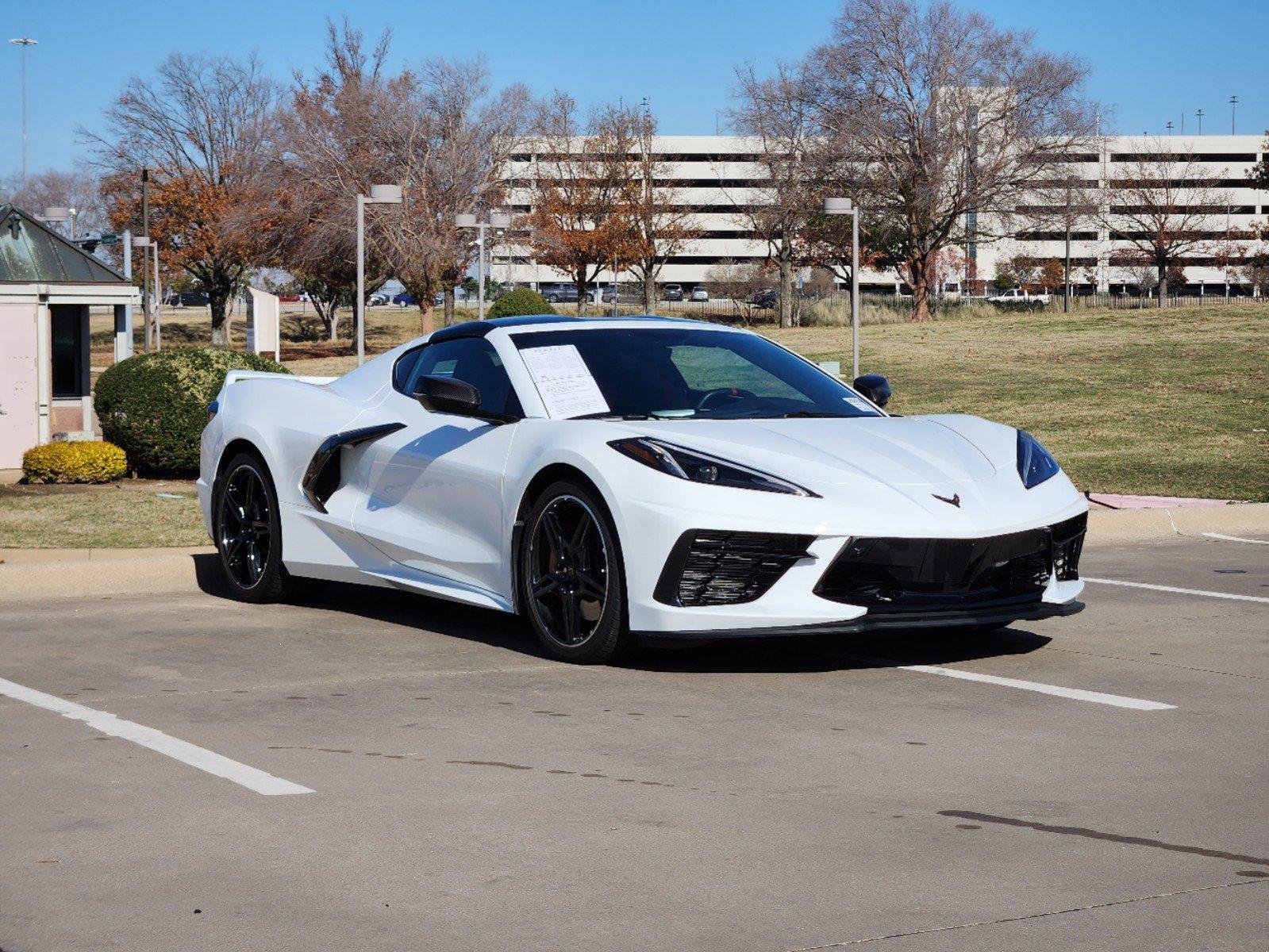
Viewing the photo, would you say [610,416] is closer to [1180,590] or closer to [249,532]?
[249,532]

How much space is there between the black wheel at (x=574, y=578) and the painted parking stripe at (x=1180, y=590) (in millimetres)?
3873

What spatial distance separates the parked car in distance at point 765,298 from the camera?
84500mm

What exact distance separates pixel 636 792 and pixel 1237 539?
27.1 ft

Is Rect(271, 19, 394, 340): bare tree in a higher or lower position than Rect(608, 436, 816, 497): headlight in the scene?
higher

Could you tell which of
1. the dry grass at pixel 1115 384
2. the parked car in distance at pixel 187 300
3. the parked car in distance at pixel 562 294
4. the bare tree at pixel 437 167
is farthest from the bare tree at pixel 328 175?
the parked car in distance at pixel 187 300

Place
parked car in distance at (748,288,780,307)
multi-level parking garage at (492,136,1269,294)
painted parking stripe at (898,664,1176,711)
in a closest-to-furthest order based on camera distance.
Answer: painted parking stripe at (898,664,1176,711) → parked car in distance at (748,288,780,307) → multi-level parking garage at (492,136,1269,294)

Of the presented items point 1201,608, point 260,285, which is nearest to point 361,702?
point 1201,608

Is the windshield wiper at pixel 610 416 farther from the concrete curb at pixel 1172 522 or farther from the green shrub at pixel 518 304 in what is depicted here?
the green shrub at pixel 518 304

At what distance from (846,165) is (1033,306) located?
2143cm

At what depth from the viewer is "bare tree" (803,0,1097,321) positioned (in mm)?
57219

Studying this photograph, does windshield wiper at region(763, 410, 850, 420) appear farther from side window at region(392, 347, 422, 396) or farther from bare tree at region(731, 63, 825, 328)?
bare tree at region(731, 63, 825, 328)

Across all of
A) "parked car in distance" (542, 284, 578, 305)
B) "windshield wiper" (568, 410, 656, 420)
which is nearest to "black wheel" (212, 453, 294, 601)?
"windshield wiper" (568, 410, 656, 420)

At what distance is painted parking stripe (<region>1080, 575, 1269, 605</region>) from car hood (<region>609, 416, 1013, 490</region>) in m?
2.35

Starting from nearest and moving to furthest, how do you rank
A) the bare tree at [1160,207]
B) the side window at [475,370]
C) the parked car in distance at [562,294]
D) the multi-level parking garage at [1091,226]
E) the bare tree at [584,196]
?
the side window at [475,370] < the bare tree at [584,196] < the bare tree at [1160,207] < the parked car in distance at [562,294] < the multi-level parking garage at [1091,226]
